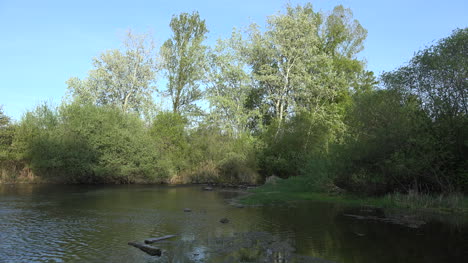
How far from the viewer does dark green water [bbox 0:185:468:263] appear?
45.1 feet

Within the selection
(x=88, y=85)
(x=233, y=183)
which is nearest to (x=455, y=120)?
(x=233, y=183)

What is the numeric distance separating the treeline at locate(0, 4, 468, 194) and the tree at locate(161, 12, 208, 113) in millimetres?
174

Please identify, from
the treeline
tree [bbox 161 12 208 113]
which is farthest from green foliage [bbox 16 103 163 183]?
tree [bbox 161 12 208 113]

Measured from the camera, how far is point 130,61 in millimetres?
61969

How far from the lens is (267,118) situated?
204 ft

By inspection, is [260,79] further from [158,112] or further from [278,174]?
[158,112]

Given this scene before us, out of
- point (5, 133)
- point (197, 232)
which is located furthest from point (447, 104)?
point (5, 133)

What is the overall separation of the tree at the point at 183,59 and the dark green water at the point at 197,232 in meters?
37.6

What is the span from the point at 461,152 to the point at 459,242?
1192 cm

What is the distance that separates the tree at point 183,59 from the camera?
62.3 m

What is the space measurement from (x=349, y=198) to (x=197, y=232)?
17180 mm

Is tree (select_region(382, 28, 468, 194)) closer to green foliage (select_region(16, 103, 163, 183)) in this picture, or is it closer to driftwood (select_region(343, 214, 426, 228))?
driftwood (select_region(343, 214, 426, 228))

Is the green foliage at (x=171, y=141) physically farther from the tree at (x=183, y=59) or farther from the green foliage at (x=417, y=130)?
the green foliage at (x=417, y=130)

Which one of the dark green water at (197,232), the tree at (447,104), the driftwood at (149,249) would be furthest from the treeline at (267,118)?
the driftwood at (149,249)
